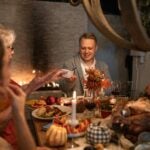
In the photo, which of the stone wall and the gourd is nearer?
the gourd

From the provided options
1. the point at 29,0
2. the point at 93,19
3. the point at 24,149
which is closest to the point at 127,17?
the point at 93,19

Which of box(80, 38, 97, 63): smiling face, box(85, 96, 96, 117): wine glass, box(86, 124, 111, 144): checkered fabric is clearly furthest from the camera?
box(80, 38, 97, 63): smiling face

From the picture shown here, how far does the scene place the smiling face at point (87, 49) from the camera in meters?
3.35

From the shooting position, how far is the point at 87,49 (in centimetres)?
335

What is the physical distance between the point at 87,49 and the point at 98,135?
1704 millimetres

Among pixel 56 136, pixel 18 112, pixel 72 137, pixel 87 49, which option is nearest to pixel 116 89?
pixel 87 49

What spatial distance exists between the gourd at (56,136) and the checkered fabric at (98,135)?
0.12m

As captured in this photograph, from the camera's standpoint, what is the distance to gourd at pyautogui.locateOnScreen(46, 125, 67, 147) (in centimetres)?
174

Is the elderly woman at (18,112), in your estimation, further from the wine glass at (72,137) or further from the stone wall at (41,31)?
the stone wall at (41,31)

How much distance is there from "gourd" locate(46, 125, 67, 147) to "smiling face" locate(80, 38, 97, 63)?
64.6 inches

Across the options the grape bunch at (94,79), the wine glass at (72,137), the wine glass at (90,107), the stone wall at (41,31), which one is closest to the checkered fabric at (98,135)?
the wine glass at (72,137)

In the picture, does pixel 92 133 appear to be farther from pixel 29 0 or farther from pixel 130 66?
pixel 130 66

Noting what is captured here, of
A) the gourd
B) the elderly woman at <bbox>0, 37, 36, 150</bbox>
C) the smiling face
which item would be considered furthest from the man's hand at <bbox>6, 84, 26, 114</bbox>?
the smiling face

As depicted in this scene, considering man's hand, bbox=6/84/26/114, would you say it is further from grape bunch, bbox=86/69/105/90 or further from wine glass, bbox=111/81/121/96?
wine glass, bbox=111/81/121/96
